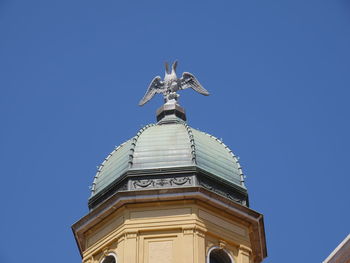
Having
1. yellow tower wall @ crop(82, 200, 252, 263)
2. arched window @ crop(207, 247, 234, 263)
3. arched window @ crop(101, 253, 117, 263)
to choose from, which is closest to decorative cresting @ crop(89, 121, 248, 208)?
yellow tower wall @ crop(82, 200, 252, 263)

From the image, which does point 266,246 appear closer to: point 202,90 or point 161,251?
point 161,251

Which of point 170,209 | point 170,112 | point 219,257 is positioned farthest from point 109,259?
point 170,112

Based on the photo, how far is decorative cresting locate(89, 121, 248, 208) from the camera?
116 ft

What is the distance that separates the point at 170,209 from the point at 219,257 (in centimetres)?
229

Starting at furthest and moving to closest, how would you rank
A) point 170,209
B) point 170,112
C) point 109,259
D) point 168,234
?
point 170,112 → point 109,259 → point 170,209 → point 168,234

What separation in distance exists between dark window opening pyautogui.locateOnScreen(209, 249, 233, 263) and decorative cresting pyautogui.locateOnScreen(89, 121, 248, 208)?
2161 mm

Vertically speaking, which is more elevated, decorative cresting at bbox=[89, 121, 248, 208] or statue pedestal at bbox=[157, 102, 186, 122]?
statue pedestal at bbox=[157, 102, 186, 122]

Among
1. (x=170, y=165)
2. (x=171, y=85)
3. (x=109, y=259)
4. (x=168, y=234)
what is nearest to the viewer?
(x=168, y=234)

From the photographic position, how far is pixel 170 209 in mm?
34594

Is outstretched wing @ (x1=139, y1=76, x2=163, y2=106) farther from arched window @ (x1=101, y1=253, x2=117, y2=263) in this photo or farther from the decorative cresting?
arched window @ (x1=101, y1=253, x2=117, y2=263)

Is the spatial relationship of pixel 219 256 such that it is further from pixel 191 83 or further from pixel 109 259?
pixel 191 83

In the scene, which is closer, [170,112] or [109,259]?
[109,259]

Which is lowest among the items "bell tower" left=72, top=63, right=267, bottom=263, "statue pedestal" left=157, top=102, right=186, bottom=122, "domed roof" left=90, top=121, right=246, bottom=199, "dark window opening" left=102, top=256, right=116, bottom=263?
"dark window opening" left=102, top=256, right=116, bottom=263

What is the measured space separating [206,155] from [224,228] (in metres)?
3.03
